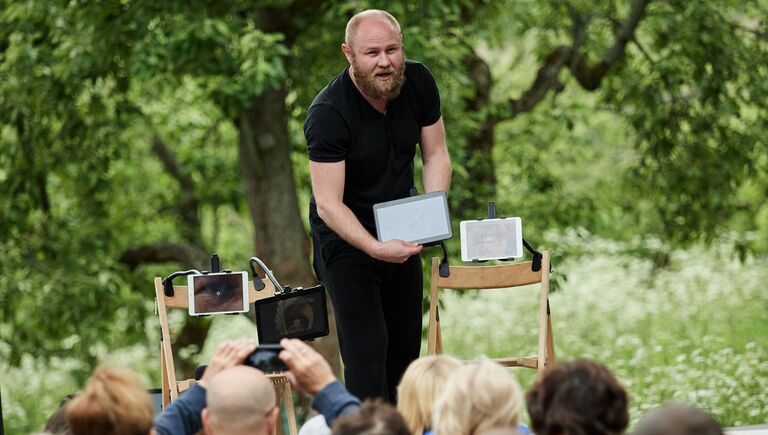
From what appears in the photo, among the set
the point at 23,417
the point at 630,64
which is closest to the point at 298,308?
the point at 630,64

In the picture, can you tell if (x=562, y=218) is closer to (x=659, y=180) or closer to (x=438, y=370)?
(x=659, y=180)

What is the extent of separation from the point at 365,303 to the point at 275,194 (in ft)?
11.5

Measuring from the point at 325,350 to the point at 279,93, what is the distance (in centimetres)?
156

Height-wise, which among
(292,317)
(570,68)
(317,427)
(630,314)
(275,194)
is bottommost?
(630,314)

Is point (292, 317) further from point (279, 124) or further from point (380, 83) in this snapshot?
point (279, 124)

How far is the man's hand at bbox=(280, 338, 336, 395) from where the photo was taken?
2902 millimetres

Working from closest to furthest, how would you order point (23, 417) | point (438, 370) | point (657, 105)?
point (438, 370)
point (657, 105)
point (23, 417)

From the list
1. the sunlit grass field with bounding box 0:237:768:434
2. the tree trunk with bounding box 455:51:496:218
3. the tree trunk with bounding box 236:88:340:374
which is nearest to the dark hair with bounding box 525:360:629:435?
the tree trunk with bounding box 455:51:496:218

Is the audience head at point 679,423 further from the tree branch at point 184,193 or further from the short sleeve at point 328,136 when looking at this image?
the tree branch at point 184,193

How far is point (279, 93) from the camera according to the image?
7312mm

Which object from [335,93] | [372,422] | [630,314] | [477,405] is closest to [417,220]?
[335,93]

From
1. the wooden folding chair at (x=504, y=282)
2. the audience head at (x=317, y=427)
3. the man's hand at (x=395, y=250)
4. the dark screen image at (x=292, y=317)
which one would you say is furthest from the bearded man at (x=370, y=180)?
the audience head at (x=317, y=427)

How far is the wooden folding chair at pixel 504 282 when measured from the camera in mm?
4372

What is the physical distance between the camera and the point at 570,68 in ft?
26.5
